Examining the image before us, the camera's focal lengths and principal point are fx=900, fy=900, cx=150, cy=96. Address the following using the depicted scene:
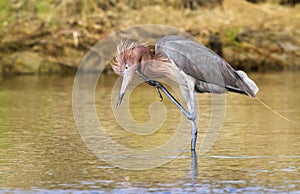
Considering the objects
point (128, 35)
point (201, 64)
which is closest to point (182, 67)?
point (201, 64)

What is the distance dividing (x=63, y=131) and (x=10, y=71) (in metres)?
8.70

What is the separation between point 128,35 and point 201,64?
32.9ft

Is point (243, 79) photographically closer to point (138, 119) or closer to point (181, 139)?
point (181, 139)

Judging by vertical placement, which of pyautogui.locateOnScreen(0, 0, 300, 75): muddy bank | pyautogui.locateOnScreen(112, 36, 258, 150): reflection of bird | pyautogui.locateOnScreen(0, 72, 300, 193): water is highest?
pyautogui.locateOnScreen(0, 0, 300, 75): muddy bank

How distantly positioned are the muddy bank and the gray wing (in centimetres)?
1004

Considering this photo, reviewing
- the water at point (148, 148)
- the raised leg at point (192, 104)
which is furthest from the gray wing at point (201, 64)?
the water at point (148, 148)

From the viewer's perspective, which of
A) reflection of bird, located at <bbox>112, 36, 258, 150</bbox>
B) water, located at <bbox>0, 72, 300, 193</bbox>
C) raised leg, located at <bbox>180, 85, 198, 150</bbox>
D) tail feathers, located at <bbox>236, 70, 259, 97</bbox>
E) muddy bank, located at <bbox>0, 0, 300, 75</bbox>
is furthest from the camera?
muddy bank, located at <bbox>0, 0, 300, 75</bbox>

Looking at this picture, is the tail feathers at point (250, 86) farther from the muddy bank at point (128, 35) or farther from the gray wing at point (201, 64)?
the muddy bank at point (128, 35)

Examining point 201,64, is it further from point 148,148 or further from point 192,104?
point 148,148

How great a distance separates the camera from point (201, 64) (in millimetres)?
9117

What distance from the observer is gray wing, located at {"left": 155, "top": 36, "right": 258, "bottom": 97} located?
8992mm

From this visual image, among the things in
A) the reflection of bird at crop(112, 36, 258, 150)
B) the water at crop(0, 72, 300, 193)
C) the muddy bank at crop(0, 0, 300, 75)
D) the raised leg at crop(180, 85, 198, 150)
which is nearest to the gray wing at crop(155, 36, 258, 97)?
the reflection of bird at crop(112, 36, 258, 150)

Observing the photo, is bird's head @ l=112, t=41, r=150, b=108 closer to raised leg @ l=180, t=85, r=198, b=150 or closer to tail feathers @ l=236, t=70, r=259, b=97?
raised leg @ l=180, t=85, r=198, b=150

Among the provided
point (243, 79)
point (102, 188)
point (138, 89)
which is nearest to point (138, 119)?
point (243, 79)
